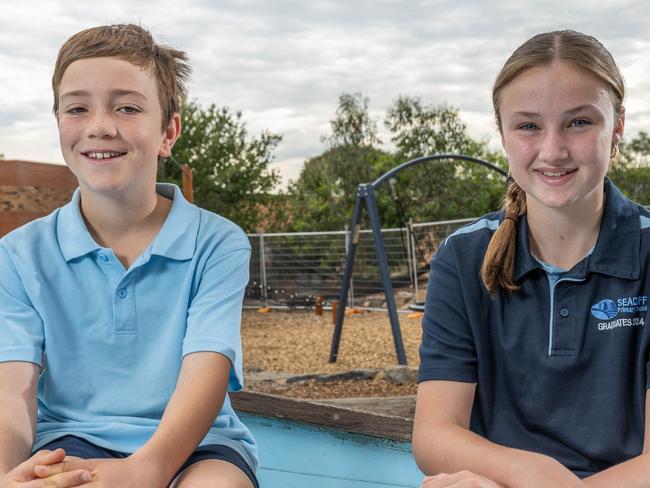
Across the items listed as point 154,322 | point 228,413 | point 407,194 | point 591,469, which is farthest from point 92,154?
point 407,194

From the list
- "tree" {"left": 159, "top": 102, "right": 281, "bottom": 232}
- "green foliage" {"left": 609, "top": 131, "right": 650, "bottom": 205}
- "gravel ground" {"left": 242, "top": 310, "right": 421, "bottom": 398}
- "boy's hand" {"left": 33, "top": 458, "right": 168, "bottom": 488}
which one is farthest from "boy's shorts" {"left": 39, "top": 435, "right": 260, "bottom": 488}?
"green foliage" {"left": 609, "top": 131, "right": 650, "bottom": 205}

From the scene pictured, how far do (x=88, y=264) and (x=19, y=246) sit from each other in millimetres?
167

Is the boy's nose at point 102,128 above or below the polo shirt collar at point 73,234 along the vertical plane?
above

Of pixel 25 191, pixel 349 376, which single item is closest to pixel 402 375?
pixel 349 376

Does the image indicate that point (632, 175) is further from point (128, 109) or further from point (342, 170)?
point (128, 109)

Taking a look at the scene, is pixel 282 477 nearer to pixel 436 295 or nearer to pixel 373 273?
pixel 436 295

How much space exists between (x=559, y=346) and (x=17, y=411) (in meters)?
1.04

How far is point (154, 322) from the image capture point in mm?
1689

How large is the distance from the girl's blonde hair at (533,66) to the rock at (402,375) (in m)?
4.08

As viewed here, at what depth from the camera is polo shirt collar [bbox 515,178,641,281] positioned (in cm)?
159

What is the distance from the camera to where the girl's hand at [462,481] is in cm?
135

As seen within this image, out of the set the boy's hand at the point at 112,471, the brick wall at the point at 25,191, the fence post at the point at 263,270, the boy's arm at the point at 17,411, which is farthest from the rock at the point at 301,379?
the fence post at the point at 263,270

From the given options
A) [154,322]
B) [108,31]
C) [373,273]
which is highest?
[108,31]

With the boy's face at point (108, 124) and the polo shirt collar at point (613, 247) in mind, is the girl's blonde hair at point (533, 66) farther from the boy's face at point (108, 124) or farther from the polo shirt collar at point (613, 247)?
the boy's face at point (108, 124)
